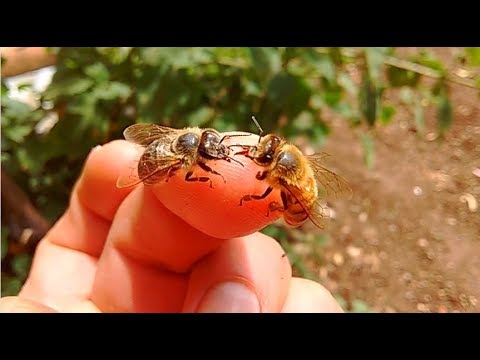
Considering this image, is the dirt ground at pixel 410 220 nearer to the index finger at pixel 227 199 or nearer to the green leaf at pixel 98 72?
the index finger at pixel 227 199

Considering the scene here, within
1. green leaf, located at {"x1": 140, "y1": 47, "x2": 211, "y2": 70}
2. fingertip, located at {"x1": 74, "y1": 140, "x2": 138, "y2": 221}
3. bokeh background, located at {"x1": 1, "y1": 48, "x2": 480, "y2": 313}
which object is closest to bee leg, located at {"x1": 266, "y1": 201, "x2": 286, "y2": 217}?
fingertip, located at {"x1": 74, "y1": 140, "x2": 138, "y2": 221}

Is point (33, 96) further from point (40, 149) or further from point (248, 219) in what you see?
point (248, 219)

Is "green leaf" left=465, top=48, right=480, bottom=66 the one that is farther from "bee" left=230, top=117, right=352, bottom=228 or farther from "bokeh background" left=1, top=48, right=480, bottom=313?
"bee" left=230, top=117, right=352, bottom=228

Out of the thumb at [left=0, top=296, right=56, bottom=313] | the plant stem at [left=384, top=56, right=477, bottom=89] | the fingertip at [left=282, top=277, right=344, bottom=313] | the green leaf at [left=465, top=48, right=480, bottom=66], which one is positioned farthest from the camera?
the plant stem at [left=384, top=56, right=477, bottom=89]

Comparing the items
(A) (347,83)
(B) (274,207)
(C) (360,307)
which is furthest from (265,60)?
(B) (274,207)

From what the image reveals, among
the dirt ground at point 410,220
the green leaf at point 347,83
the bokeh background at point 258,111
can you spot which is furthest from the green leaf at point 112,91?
the dirt ground at point 410,220

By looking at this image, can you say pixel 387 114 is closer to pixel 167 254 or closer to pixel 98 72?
pixel 98 72
